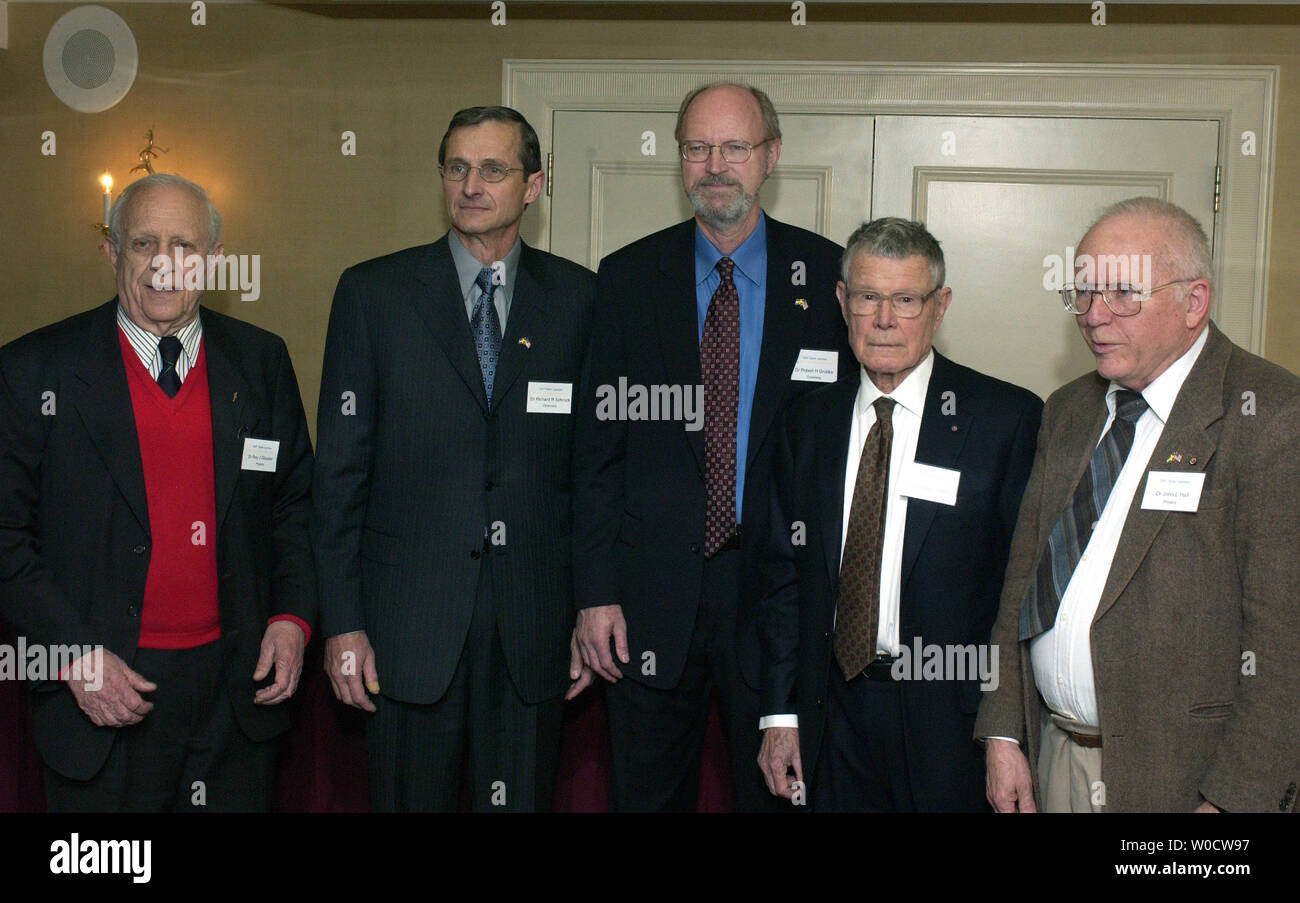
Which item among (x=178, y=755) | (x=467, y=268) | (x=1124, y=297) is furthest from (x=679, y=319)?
(x=178, y=755)

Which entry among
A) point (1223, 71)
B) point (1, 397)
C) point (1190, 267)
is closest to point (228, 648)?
point (1, 397)

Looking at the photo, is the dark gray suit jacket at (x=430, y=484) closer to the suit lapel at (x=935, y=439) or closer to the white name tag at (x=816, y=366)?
the white name tag at (x=816, y=366)

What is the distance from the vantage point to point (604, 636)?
2.78m

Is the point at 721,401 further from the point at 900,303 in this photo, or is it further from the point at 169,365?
the point at 169,365

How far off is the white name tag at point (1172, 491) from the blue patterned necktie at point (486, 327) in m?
1.52

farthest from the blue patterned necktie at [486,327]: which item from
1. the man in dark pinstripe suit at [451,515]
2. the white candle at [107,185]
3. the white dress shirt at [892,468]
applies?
the white candle at [107,185]

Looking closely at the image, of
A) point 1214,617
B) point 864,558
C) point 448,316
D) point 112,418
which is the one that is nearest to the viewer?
point 1214,617

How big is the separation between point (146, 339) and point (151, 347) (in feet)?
0.08

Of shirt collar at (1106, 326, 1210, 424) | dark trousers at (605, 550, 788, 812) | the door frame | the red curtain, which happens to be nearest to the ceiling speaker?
the door frame

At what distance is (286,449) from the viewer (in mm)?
2859

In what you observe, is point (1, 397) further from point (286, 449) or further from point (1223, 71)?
point (1223, 71)

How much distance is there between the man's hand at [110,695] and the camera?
253 cm

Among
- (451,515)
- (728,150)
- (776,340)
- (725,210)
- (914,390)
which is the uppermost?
(728,150)

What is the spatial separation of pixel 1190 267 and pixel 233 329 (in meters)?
2.21
